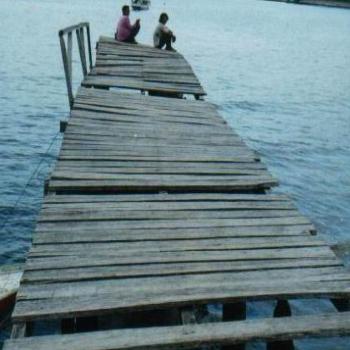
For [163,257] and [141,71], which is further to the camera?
[141,71]

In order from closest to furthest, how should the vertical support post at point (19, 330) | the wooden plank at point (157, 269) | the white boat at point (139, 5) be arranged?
the vertical support post at point (19, 330), the wooden plank at point (157, 269), the white boat at point (139, 5)

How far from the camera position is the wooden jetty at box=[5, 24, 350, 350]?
3.86m

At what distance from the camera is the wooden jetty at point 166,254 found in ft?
12.7

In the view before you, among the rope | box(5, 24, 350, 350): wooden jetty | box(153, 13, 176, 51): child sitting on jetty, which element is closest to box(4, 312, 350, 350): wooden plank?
box(5, 24, 350, 350): wooden jetty

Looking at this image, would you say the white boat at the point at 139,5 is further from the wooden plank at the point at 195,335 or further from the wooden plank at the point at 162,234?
the wooden plank at the point at 195,335

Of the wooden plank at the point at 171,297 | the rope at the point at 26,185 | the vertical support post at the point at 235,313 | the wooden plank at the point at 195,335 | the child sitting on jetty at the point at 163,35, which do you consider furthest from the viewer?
the child sitting on jetty at the point at 163,35

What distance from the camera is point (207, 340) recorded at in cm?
371

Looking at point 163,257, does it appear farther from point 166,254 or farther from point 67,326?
point 67,326

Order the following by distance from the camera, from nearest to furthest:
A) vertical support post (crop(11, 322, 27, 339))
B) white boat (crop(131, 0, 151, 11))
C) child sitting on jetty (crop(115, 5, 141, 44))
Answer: vertical support post (crop(11, 322, 27, 339)) < child sitting on jetty (crop(115, 5, 141, 44)) < white boat (crop(131, 0, 151, 11))

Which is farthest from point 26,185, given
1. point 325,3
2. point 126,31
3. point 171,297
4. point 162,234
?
point 325,3

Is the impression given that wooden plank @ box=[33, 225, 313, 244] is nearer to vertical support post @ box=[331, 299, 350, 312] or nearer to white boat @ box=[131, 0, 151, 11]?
vertical support post @ box=[331, 299, 350, 312]

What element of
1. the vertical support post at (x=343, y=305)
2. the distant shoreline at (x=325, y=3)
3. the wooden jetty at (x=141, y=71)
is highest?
the vertical support post at (x=343, y=305)

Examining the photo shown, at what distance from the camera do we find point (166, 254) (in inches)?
188

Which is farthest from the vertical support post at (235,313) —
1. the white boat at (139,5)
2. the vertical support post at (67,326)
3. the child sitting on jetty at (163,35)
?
the white boat at (139,5)
